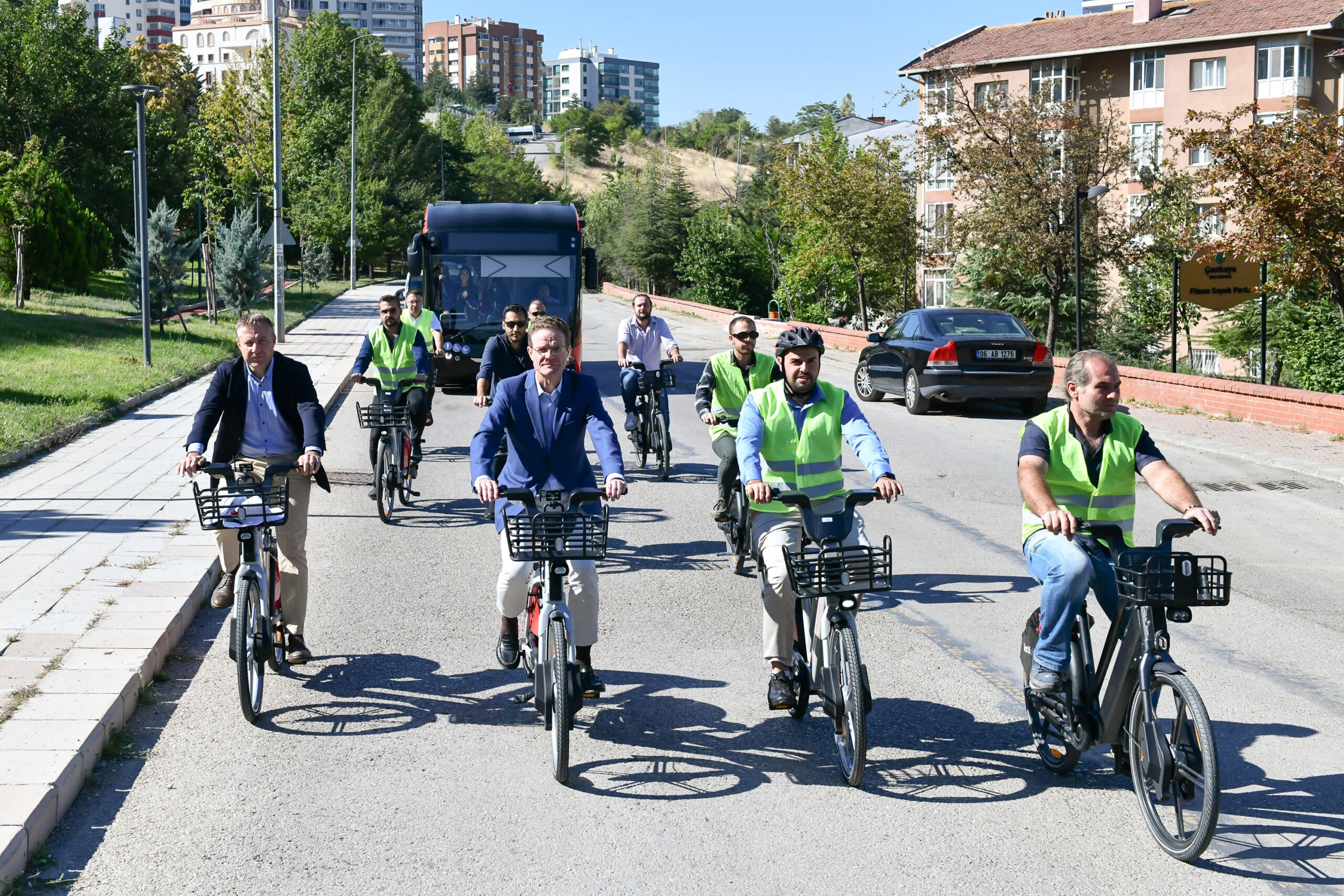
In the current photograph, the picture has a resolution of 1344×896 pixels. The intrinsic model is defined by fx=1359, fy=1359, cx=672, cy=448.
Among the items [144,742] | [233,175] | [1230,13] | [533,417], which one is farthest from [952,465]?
[233,175]

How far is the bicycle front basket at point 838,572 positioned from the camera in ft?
16.7

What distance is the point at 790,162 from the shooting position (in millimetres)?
40156

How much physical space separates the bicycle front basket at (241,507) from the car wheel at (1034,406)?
1550 cm

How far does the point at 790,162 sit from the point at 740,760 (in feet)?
119

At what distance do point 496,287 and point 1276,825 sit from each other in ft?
59.3

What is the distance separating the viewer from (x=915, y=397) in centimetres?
2000

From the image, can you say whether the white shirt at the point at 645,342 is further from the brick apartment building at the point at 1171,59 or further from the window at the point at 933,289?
the window at the point at 933,289

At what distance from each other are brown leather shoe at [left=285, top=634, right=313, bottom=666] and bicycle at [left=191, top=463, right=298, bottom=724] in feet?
1.05

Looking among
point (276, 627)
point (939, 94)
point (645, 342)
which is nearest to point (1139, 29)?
point (939, 94)

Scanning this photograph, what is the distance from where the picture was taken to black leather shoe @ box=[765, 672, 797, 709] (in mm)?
5766

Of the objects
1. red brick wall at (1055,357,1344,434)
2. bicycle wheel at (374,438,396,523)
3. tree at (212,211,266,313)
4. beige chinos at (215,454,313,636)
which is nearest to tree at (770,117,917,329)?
tree at (212,211,266,313)

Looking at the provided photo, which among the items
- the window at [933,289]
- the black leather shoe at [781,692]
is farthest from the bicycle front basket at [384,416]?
the window at [933,289]

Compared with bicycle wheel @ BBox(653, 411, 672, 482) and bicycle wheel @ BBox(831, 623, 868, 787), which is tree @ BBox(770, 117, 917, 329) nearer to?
bicycle wheel @ BBox(653, 411, 672, 482)

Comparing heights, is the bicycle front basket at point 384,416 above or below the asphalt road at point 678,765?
above
